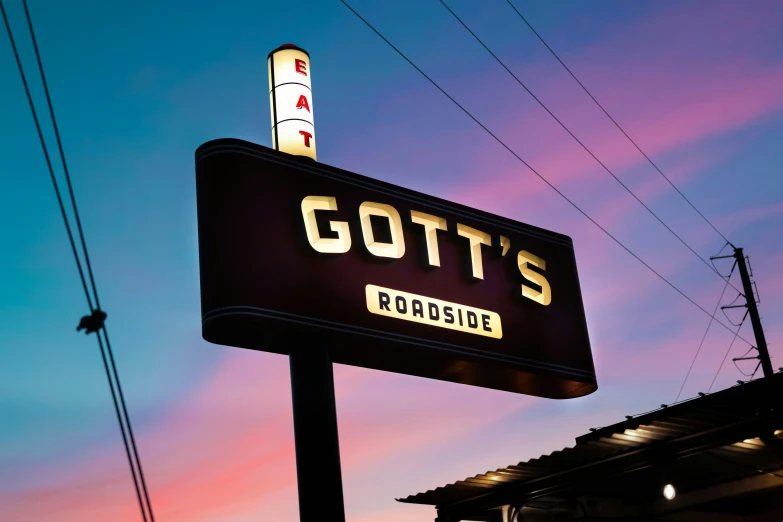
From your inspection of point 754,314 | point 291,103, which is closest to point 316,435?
point 291,103

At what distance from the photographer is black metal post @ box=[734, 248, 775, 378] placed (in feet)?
120

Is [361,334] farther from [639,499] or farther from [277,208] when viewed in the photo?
[639,499]

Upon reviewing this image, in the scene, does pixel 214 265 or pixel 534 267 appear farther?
pixel 534 267

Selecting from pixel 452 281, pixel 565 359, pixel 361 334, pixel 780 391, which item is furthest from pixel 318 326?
pixel 780 391

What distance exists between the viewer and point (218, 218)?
12.8 meters

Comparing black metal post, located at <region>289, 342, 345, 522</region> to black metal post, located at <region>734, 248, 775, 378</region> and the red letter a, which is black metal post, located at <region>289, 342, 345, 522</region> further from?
black metal post, located at <region>734, 248, 775, 378</region>

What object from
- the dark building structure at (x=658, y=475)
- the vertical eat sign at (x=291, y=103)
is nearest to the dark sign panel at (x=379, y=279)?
the vertical eat sign at (x=291, y=103)

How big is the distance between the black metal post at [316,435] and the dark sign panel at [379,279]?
32cm

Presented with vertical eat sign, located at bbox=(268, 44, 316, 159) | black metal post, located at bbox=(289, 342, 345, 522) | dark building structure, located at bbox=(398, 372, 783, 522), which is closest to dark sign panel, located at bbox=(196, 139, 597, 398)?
black metal post, located at bbox=(289, 342, 345, 522)

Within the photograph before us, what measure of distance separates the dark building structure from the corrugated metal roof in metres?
0.02

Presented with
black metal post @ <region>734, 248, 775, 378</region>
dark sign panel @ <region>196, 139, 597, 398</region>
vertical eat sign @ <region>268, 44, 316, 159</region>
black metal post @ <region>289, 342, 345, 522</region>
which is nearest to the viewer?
black metal post @ <region>289, 342, 345, 522</region>

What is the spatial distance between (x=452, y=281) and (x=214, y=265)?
4098mm

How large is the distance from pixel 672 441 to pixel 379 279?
4.75m

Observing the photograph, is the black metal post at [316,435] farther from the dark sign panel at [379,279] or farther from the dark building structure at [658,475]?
the dark building structure at [658,475]
